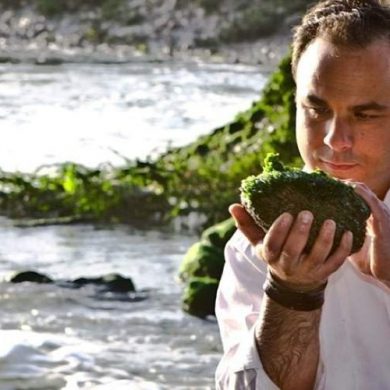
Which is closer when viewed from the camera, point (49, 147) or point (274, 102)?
point (274, 102)

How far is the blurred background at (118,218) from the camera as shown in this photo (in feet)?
28.3

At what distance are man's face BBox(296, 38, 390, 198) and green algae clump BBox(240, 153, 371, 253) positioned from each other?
0.25m

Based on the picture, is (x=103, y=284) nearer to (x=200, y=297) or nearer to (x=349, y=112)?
(x=200, y=297)

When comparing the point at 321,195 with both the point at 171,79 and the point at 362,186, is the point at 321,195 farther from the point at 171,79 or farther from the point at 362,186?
the point at 171,79

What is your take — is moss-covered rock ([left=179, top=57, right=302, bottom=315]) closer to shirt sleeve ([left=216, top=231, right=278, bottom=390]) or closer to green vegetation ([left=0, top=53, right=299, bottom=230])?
green vegetation ([left=0, top=53, right=299, bottom=230])

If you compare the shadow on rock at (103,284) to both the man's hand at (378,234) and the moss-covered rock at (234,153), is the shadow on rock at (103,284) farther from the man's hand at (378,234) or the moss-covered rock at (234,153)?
the man's hand at (378,234)

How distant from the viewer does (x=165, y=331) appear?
9.17m

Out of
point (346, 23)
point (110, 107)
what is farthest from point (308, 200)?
point (110, 107)

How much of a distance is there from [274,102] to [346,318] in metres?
9.43

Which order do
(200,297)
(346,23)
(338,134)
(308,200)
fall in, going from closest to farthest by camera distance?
(308,200)
(338,134)
(346,23)
(200,297)

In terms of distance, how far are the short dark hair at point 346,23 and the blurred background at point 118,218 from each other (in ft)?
13.5

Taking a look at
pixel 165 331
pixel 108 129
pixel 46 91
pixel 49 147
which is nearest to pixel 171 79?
pixel 46 91

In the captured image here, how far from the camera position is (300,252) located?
3.43 meters

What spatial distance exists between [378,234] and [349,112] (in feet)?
1.25
